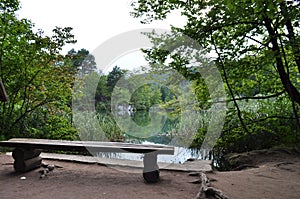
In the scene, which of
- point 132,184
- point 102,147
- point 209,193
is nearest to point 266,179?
point 209,193

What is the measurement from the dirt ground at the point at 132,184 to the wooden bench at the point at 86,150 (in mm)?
123

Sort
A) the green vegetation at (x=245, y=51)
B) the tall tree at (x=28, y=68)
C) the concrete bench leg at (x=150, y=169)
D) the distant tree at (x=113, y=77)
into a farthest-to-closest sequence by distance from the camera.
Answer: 1. the distant tree at (x=113, y=77)
2. the tall tree at (x=28, y=68)
3. the green vegetation at (x=245, y=51)
4. the concrete bench leg at (x=150, y=169)

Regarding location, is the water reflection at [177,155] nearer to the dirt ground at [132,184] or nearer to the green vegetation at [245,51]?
the green vegetation at [245,51]

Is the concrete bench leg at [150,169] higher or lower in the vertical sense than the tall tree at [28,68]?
lower

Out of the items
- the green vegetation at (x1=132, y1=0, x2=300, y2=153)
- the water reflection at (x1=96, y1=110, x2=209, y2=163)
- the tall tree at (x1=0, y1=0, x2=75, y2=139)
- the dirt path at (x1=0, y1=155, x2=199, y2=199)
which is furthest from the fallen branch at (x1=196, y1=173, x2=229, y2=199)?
the tall tree at (x1=0, y1=0, x2=75, y2=139)

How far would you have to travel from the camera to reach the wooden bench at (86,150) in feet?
8.57

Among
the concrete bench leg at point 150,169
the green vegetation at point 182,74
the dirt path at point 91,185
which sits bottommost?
the dirt path at point 91,185

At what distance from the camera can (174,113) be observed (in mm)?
4309

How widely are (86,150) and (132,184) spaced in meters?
0.70

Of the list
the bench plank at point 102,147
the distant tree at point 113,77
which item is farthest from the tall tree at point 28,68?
the bench plank at point 102,147

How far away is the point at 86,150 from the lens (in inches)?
112

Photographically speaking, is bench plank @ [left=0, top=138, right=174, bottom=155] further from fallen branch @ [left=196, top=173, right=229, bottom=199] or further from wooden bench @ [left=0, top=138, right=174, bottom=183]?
fallen branch @ [left=196, top=173, right=229, bottom=199]

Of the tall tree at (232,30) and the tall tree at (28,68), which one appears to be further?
the tall tree at (28,68)

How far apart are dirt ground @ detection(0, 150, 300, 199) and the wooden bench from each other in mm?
123
